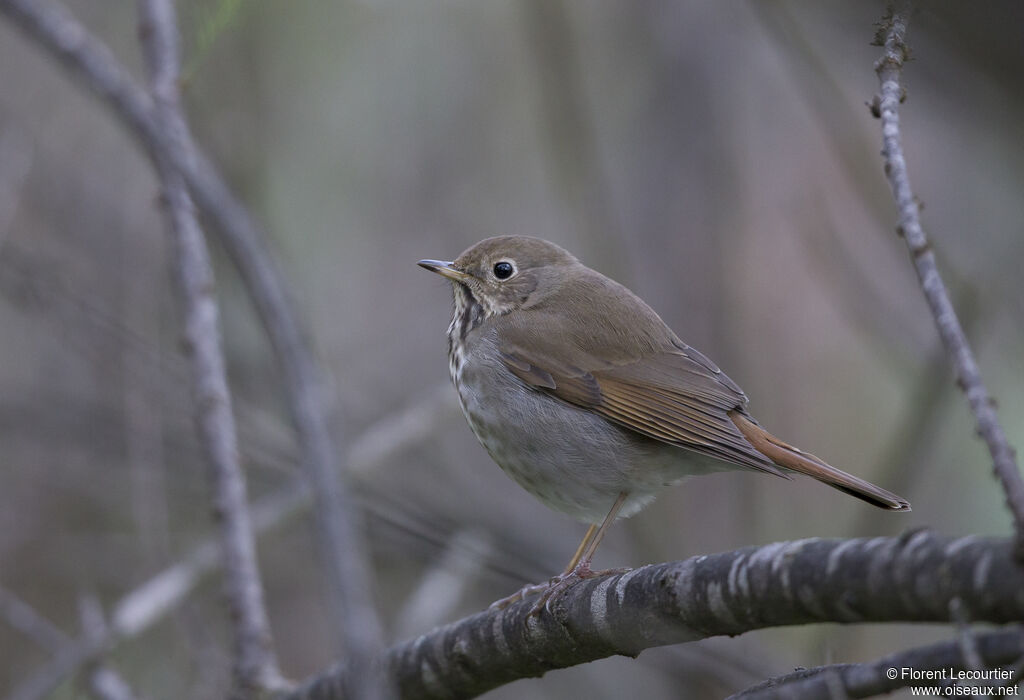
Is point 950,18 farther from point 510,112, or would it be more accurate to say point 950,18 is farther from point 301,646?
point 510,112

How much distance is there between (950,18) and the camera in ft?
6.53

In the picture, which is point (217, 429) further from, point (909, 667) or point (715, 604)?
point (909, 667)

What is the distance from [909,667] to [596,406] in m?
2.03

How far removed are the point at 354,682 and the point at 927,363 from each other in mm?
4533

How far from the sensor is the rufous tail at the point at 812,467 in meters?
2.78

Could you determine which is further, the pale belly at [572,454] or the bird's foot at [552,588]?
the pale belly at [572,454]

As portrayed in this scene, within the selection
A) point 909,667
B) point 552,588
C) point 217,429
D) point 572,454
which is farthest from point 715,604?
point 217,429

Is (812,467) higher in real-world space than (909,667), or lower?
higher

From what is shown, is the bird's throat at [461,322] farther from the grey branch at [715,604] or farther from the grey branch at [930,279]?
the grey branch at [930,279]

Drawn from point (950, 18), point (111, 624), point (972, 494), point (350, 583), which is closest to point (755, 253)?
point (972, 494)

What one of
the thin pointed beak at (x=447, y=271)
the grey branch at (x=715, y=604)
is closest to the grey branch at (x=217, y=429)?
the grey branch at (x=715, y=604)

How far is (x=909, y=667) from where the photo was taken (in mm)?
1836

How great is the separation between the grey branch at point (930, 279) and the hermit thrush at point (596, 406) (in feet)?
4.49

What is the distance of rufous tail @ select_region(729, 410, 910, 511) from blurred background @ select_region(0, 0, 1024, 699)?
132cm
